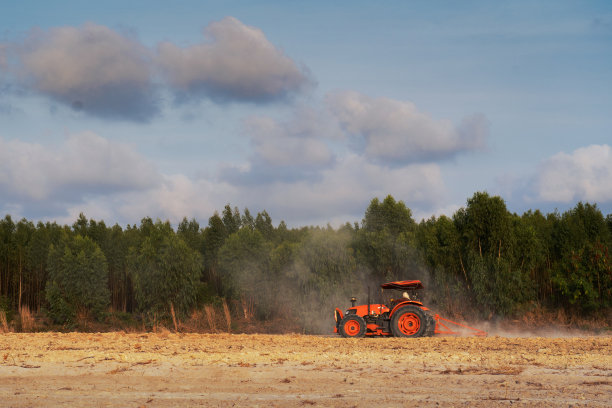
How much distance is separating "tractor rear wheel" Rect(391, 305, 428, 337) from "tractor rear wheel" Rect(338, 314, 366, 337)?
4.08ft

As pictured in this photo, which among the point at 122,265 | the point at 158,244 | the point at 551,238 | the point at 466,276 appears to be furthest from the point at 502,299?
the point at 122,265

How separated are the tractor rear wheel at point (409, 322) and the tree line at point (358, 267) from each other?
68.4 ft

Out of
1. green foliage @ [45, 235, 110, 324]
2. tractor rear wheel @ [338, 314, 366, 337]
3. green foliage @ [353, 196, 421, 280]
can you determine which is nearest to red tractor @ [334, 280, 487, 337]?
tractor rear wheel @ [338, 314, 366, 337]

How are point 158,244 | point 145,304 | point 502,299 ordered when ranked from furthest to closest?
point 158,244, point 145,304, point 502,299

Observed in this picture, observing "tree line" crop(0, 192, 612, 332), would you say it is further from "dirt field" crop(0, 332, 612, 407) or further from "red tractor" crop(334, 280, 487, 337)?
"dirt field" crop(0, 332, 612, 407)

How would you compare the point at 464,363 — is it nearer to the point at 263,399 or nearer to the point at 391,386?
the point at 391,386

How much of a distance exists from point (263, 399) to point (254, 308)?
174 feet

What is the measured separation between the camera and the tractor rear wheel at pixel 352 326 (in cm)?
2394

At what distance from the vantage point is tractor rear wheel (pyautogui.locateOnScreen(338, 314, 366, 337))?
78.5 feet

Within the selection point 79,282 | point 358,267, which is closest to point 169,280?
point 79,282

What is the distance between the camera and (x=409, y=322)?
23.8m

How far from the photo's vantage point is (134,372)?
15.4 m

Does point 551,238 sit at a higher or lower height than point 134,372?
higher

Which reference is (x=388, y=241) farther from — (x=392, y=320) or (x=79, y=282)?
(x=79, y=282)
